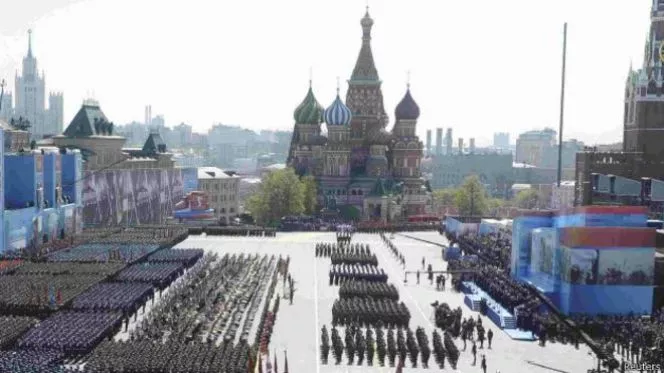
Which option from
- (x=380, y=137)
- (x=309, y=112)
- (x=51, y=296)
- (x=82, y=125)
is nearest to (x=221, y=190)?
(x=309, y=112)

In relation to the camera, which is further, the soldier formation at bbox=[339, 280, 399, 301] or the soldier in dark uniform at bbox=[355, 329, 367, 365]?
the soldier formation at bbox=[339, 280, 399, 301]

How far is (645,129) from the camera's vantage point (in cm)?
4375

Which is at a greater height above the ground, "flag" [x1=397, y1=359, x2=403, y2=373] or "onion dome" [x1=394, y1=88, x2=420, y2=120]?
"onion dome" [x1=394, y1=88, x2=420, y2=120]

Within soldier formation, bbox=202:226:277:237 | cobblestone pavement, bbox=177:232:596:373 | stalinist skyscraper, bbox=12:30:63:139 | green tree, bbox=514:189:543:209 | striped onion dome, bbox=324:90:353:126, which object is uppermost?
stalinist skyscraper, bbox=12:30:63:139

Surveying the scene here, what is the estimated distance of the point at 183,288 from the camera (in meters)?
27.5

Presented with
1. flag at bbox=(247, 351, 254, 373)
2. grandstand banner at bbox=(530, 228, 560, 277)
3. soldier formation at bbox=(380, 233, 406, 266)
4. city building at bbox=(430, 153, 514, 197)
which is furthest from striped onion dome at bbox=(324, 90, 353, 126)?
city building at bbox=(430, 153, 514, 197)

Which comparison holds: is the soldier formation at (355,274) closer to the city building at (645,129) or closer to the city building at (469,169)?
the city building at (645,129)

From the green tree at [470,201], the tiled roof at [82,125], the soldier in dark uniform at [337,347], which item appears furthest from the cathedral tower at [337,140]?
the soldier in dark uniform at [337,347]

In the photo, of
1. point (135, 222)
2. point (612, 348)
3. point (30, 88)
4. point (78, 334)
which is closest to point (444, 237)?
point (135, 222)

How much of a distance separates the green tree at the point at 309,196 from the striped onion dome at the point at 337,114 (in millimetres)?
4418

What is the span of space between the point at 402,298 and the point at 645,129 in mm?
21089

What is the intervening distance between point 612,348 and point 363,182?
1535 inches

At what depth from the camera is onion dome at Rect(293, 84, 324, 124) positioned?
6494cm

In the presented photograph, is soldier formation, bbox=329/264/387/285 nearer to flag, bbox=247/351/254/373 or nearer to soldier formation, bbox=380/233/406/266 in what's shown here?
soldier formation, bbox=380/233/406/266
